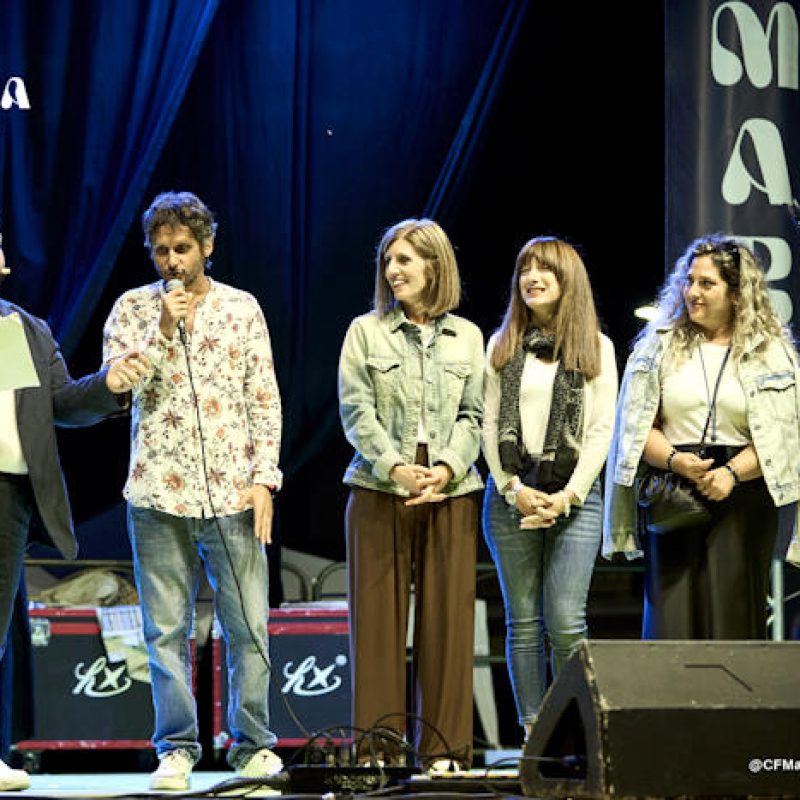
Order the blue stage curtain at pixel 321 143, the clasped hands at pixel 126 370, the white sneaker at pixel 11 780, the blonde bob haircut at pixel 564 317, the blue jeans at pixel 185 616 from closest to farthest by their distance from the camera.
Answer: the white sneaker at pixel 11 780
the clasped hands at pixel 126 370
the blue jeans at pixel 185 616
the blonde bob haircut at pixel 564 317
the blue stage curtain at pixel 321 143

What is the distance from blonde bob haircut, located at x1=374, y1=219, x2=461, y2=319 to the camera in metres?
4.32

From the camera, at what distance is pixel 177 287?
404 cm

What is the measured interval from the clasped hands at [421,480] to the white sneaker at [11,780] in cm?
131

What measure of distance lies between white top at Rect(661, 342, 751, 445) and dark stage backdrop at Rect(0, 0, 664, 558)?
152 cm

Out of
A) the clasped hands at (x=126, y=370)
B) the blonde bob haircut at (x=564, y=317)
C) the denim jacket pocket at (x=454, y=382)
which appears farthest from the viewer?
the blonde bob haircut at (x=564, y=317)

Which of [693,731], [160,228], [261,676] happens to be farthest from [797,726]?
[160,228]

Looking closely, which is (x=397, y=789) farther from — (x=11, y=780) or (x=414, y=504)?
(x=11, y=780)

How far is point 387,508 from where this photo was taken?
4.18 metres

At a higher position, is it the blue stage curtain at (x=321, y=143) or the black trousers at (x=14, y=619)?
the blue stage curtain at (x=321, y=143)

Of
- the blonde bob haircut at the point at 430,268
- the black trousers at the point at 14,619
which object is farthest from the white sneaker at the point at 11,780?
the blonde bob haircut at the point at 430,268

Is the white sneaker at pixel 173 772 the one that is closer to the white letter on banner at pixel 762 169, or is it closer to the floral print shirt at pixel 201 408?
the floral print shirt at pixel 201 408

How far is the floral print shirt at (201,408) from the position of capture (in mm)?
4148

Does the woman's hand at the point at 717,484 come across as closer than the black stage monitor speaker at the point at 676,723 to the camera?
No

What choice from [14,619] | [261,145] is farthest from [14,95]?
[14,619]
